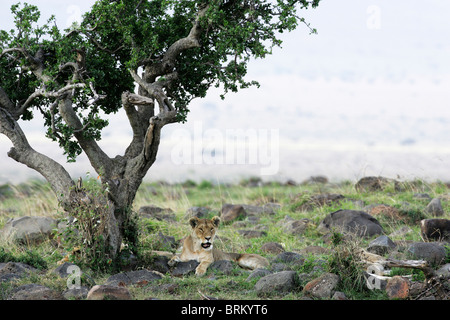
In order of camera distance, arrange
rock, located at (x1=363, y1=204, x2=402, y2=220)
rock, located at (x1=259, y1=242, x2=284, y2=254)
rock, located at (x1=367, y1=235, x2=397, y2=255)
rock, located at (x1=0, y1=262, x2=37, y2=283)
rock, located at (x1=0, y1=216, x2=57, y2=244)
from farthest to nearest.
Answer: rock, located at (x1=363, y1=204, x2=402, y2=220)
rock, located at (x1=0, y1=216, x2=57, y2=244)
rock, located at (x1=259, y1=242, x2=284, y2=254)
rock, located at (x1=367, y1=235, x2=397, y2=255)
rock, located at (x1=0, y1=262, x2=37, y2=283)

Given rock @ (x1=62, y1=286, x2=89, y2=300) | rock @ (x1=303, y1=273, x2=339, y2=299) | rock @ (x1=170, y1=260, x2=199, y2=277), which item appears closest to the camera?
rock @ (x1=303, y1=273, x2=339, y2=299)

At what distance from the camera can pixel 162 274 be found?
11812 mm

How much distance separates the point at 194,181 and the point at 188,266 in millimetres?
23902

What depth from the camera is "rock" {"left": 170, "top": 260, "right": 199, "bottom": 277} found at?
12.2 m

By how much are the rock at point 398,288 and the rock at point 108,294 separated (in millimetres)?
4414

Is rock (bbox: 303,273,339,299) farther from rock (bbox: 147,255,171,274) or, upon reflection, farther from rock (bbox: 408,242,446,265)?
rock (bbox: 147,255,171,274)

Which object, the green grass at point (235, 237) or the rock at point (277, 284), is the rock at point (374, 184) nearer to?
the green grass at point (235, 237)

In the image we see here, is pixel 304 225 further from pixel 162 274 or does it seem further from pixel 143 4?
pixel 143 4

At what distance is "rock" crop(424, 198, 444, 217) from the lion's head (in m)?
8.87

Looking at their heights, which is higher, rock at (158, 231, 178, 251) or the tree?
the tree

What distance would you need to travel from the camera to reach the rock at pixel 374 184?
74.3 ft

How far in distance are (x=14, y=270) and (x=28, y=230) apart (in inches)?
161

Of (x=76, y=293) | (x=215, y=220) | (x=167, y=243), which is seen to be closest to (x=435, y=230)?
(x=215, y=220)

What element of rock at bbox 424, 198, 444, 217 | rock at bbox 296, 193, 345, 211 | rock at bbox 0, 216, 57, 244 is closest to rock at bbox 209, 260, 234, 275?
rock at bbox 0, 216, 57, 244
